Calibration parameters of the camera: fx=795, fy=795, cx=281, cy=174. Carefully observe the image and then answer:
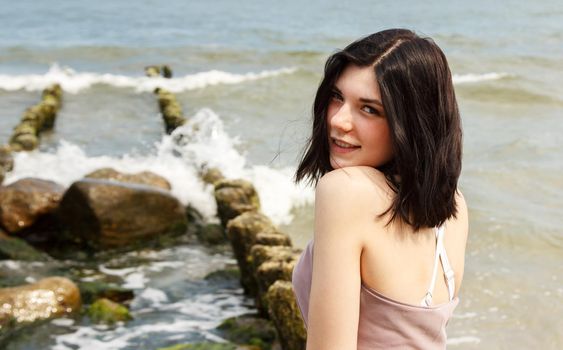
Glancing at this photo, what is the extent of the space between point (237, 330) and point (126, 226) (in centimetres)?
275

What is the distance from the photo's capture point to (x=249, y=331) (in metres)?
6.23

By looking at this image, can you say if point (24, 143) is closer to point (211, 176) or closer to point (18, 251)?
point (211, 176)

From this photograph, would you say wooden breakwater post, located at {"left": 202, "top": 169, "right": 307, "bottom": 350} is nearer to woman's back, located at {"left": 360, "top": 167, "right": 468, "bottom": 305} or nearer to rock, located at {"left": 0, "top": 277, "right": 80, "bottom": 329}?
rock, located at {"left": 0, "top": 277, "right": 80, "bottom": 329}

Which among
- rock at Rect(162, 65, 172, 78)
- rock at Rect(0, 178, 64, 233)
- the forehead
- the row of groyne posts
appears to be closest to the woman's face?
the forehead

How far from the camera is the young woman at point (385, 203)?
74.4 inches

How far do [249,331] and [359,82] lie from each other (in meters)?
4.45

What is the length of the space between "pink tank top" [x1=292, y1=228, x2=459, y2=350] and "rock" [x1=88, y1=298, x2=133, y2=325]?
4774 millimetres

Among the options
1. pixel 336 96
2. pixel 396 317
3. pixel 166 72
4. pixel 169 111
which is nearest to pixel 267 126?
pixel 169 111

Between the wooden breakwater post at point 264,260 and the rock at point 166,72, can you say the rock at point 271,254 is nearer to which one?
the wooden breakwater post at point 264,260

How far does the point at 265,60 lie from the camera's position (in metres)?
29.2

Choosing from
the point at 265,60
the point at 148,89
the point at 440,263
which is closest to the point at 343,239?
the point at 440,263

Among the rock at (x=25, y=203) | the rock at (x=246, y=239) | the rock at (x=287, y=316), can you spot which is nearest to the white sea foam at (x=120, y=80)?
the rock at (x=25, y=203)

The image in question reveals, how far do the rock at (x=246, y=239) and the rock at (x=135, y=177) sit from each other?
293 cm

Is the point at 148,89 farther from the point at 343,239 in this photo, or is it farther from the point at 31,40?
the point at 343,239
